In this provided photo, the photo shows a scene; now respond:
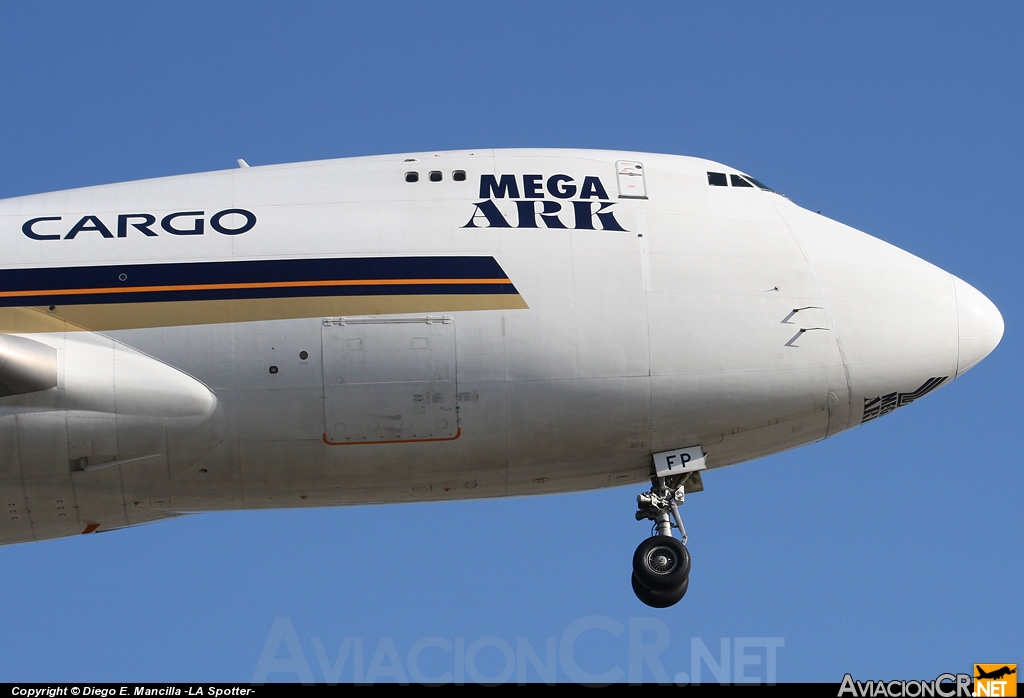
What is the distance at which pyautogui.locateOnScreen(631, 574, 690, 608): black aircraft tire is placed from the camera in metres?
22.7

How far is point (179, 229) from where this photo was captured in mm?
22672

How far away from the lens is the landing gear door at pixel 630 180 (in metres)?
23.6

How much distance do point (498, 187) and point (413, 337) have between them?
2.82 meters

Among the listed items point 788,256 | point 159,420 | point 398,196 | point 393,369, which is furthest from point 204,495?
point 788,256

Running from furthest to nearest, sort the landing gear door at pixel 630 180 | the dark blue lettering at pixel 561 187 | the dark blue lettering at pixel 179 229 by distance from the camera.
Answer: the landing gear door at pixel 630 180
the dark blue lettering at pixel 561 187
the dark blue lettering at pixel 179 229

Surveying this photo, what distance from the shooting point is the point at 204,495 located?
22859mm

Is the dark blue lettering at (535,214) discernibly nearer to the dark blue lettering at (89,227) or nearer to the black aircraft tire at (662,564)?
the black aircraft tire at (662,564)

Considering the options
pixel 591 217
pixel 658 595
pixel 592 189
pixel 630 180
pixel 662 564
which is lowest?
pixel 658 595

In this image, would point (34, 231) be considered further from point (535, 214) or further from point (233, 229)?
point (535, 214)

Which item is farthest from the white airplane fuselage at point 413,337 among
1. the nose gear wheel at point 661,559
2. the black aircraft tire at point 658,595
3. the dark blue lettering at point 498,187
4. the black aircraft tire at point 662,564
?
the black aircraft tire at point 658,595

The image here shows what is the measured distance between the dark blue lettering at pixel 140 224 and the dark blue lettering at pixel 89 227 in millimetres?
180

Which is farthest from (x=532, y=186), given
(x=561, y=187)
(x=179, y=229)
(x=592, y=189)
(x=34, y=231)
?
(x=34, y=231)

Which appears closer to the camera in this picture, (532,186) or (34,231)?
(34,231)

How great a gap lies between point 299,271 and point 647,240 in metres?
4.96
